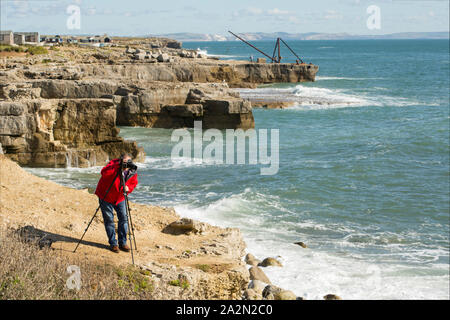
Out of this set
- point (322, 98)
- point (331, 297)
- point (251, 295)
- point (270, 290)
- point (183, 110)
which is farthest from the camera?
point (322, 98)

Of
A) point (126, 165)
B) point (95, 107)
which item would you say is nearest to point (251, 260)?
point (126, 165)

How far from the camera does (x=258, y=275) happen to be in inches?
411

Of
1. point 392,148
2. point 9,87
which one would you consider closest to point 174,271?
point 9,87

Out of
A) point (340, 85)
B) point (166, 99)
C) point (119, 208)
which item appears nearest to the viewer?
point (119, 208)

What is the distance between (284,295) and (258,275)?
3.46 feet

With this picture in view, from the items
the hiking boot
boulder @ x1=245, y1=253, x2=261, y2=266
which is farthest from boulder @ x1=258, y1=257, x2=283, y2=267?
the hiking boot

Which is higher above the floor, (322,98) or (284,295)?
(322,98)

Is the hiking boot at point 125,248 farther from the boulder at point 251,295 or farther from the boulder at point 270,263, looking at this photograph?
the boulder at point 270,263

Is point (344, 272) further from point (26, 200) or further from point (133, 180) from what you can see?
point (26, 200)

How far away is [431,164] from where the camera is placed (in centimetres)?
2238

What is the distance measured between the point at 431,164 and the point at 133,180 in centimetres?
1695

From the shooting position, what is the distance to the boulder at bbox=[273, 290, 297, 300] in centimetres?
941

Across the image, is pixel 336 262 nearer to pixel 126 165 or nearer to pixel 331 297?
pixel 331 297

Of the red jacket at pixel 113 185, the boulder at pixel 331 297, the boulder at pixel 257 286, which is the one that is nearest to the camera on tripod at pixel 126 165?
the red jacket at pixel 113 185
